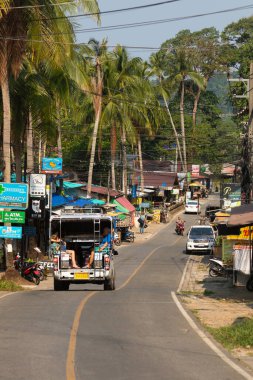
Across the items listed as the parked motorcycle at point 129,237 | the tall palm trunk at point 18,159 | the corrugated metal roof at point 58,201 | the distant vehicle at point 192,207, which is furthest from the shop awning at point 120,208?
the tall palm trunk at point 18,159

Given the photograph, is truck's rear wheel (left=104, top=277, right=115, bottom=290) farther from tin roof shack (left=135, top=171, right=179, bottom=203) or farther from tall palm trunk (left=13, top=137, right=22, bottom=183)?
tin roof shack (left=135, top=171, right=179, bottom=203)

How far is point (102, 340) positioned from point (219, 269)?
17.6 metres

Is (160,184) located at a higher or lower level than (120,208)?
higher

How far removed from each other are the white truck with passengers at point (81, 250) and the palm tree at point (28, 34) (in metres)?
5.23

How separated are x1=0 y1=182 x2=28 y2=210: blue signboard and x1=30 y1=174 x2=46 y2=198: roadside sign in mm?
10147

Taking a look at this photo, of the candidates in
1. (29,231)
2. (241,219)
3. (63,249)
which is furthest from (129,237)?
(241,219)

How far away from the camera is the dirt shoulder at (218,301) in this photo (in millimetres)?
17141

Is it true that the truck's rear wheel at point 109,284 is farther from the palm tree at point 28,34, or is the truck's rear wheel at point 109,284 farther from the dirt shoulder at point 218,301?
the palm tree at point 28,34

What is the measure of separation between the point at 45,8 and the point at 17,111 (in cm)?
717

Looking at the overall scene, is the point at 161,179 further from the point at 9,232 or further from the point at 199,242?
the point at 9,232

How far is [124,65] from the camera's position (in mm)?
60406

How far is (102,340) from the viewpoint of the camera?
13.7 m

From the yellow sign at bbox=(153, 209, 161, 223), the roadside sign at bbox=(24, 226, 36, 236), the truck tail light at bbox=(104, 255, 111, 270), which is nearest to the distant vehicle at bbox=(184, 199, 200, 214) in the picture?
the yellow sign at bbox=(153, 209, 161, 223)

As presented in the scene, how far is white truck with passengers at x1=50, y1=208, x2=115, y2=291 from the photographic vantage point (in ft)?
77.8
